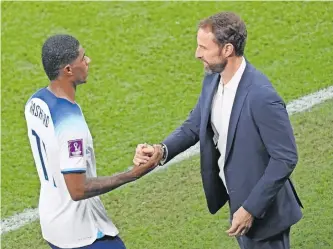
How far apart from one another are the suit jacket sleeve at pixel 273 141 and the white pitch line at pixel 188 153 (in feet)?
8.90

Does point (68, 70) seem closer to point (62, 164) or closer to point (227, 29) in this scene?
point (62, 164)

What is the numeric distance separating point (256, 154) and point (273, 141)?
158 mm

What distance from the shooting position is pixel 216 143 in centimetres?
538

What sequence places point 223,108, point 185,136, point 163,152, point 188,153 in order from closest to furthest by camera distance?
point 223,108 < point 163,152 < point 185,136 < point 188,153

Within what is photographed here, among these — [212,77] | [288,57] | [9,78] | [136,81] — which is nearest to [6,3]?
[9,78]

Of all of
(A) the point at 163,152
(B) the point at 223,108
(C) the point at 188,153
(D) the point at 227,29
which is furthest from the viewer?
(C) the point at 188,153

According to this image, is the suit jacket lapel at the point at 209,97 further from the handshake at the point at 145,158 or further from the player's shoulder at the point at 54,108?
the player's shoulder at the point at 54,108

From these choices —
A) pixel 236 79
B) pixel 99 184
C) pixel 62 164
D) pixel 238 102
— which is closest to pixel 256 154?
pixel 238 102

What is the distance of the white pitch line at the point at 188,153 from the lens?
24.0 ft

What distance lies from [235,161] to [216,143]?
0.22 meters

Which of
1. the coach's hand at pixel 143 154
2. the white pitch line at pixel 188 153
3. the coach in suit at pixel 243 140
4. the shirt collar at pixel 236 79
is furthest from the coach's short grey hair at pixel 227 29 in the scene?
the white pitch line at pixel 188 153

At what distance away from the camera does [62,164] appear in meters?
4.99

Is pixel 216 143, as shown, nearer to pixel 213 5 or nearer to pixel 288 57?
pixel 288 57

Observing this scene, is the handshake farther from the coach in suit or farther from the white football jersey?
the white football jersey
